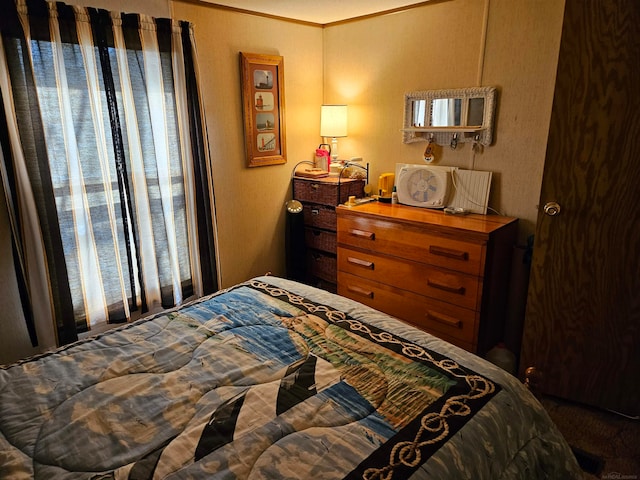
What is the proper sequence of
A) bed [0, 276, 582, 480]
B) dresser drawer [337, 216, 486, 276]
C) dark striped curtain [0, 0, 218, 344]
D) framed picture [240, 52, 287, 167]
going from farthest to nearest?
framed picture [240, 52, 287, 167], dresser drawer [337, 216, 486, 276], dark striped curtain [0, 0, 218, 344], bed [0, 276, 582, 480]

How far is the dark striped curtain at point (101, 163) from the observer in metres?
2.10

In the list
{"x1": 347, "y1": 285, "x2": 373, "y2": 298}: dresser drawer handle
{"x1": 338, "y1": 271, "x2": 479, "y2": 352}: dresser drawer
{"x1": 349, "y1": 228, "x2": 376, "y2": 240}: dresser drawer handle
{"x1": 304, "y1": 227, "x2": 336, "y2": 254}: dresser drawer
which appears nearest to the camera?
{"x1": 338, "y1": 271, "x2": 479, "y2": 352}: dresser drawer

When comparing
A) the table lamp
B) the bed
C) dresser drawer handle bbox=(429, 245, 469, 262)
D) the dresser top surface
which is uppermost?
the table lamp

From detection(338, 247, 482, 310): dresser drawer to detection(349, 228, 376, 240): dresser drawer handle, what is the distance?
0.11 meters

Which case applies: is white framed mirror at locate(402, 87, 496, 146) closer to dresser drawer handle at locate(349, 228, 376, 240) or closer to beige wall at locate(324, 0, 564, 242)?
beige wall at locate(324, 0, 564, 242)

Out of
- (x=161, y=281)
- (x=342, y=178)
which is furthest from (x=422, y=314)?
(x=161, y=281)

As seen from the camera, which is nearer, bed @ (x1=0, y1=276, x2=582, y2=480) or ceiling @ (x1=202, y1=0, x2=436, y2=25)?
bed @ (x1=0, y1=276, x2=582, y2=480)

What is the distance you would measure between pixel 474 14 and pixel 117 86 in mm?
2156

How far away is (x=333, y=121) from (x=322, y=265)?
3.75 feet

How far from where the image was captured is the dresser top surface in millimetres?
2457

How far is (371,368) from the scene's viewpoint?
1.31 meters

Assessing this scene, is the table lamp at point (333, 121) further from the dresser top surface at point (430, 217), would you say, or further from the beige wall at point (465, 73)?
the dresser top surface at point (430, 217)

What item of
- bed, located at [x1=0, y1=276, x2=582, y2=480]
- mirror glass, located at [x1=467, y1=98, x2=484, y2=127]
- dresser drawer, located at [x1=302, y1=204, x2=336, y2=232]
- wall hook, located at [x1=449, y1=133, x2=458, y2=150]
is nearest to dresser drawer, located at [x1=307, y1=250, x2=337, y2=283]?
dresser drawer, located at [x1=302, y1=204, x2=336, y2=232]

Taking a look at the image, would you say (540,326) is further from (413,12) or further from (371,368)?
(413,12)
